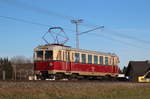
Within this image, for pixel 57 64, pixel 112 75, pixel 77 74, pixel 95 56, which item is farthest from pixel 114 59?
pixel 57 64

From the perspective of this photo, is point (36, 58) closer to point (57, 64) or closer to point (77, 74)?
point (57, 64)

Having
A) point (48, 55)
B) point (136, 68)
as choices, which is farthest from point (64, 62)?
point (136, 68)

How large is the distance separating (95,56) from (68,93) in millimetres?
16510

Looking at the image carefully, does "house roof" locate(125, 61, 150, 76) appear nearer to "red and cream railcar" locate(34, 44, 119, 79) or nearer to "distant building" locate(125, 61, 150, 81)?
"distant building" locate(125, 61, 150, 81)

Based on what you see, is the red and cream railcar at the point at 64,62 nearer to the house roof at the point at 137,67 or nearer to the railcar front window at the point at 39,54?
the railcar front window at the point at 39,54

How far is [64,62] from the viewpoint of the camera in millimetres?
27500

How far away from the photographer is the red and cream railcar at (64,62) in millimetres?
26922

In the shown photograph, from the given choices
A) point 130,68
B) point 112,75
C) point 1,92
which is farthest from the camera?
point 130,68

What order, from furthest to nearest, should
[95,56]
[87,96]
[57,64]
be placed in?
[95,56] < [57,64] < [87,96]

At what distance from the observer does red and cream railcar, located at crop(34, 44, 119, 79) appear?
2692cm

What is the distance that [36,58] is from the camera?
28.2 meters

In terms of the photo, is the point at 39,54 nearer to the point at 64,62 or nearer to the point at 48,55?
the point at 48,55

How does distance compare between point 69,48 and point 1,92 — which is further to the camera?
point 69,48

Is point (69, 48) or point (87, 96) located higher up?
point (69, 48)
